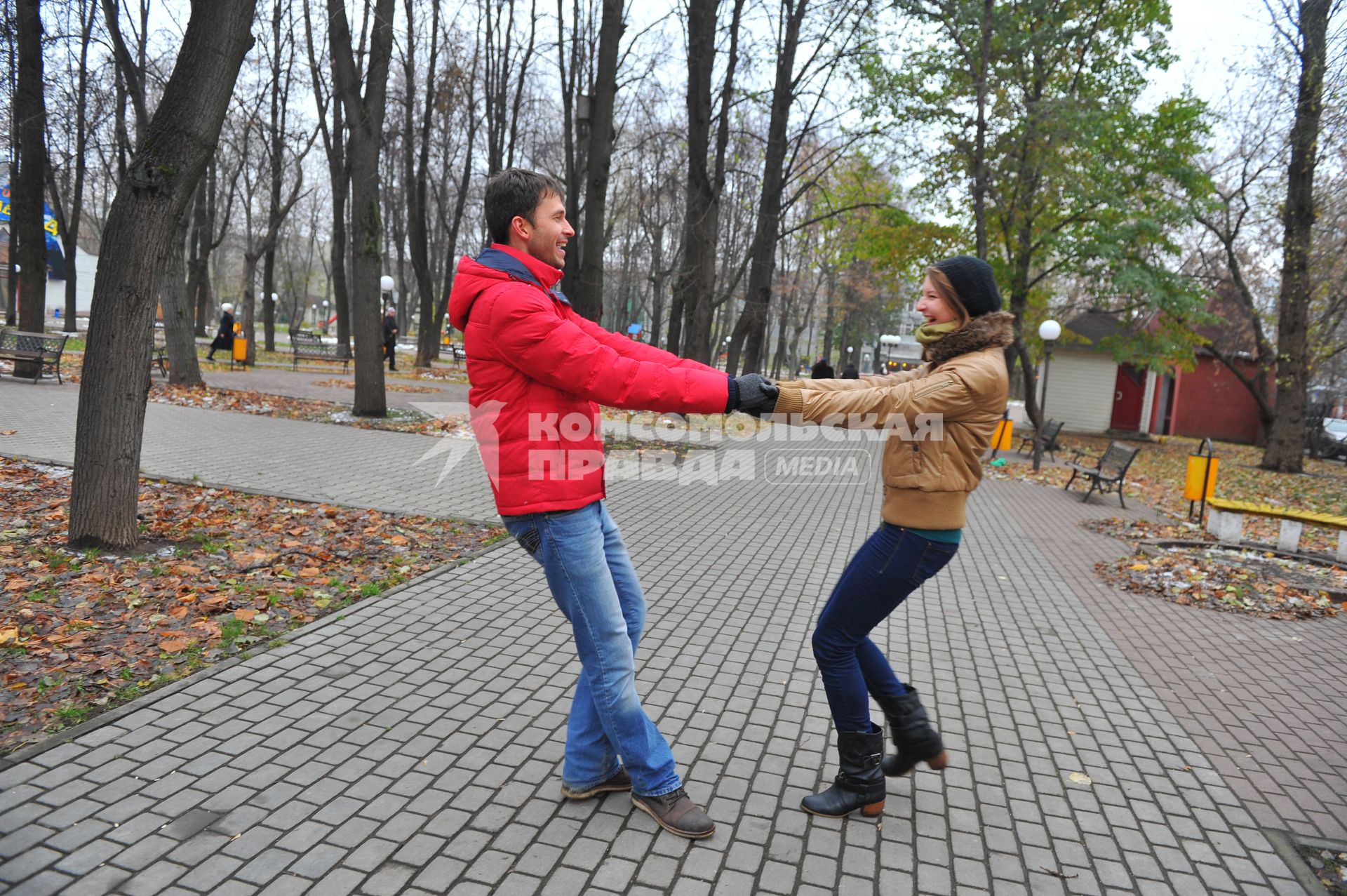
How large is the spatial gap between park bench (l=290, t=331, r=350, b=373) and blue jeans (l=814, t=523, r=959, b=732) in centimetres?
2580

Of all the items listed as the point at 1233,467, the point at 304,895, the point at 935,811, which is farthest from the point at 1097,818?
the point at 1233,467

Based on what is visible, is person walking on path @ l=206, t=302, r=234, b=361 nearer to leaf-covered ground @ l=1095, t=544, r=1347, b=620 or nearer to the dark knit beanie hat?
leaf-covered ground @ l=1095, t=544, r=1347, b=620

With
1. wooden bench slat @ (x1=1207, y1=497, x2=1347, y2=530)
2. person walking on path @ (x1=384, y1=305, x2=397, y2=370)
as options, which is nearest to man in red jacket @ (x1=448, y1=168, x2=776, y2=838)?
wooden bench slat @ (x1=1207, y1=497, x2=1347, y2=530)

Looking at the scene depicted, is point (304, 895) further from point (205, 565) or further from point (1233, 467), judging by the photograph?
point (1233, 467)

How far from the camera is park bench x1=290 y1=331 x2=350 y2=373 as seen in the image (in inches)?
1042

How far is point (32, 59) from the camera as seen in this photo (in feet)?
51.0

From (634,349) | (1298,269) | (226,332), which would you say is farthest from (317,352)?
(634,349)

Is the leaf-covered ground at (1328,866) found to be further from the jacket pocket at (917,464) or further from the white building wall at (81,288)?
the white building wall at (81,288)

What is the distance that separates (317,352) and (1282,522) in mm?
25034

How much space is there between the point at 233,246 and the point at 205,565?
210ft

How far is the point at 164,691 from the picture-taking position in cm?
403

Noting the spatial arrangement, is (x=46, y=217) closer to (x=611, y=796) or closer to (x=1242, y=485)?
(x=1242, y=485)

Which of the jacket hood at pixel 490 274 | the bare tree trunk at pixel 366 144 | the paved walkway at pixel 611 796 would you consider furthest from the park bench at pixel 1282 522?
the bare tree trunk at pixel 366 144

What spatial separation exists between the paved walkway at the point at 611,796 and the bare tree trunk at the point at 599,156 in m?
9.30
